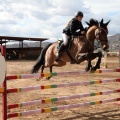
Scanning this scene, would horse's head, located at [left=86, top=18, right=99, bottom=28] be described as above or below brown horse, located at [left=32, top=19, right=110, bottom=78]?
above

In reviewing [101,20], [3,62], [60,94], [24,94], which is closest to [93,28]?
[101,20]

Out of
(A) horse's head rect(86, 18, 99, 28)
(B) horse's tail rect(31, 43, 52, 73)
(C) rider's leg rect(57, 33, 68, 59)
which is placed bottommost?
(B) horse's tail rect(31, 43, 52, 73)

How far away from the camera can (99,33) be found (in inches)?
321

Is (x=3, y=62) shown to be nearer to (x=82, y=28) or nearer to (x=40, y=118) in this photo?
(x=40, y=118)

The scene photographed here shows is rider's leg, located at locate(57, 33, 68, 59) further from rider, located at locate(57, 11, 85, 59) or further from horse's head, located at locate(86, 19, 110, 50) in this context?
horse's head, located at locate(86, 19, 110, 50)

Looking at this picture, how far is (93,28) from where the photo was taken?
866cm

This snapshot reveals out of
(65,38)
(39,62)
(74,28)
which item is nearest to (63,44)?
(65,38)

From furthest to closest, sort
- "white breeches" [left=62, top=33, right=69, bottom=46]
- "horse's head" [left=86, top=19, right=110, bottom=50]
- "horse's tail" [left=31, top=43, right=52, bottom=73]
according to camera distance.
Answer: "horse's tail" [left=31, top=43, right=52, bottom=73] < "white breeches" [left=62, top=33, right=69, bottom=46] < "horse's head" [left=86, top=19, right=110, bottom=50]

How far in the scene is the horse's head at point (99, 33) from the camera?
315 inches

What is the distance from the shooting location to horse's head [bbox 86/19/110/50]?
26.2 ft

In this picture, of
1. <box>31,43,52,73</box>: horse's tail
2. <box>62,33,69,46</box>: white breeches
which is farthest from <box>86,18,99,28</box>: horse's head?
<box>31,43,52,73</box>: horse's tail

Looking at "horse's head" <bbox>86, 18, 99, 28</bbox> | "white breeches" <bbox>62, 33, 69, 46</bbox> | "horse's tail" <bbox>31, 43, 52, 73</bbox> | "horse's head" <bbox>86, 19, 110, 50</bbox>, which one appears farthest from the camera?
"horse's tail" <bbox>31, 43, 52, 73</bbox>

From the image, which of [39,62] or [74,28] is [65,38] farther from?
[39,62]

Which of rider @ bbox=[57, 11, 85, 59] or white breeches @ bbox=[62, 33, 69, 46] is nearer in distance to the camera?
rider @ bbox=[57, 11, 85, 59]
